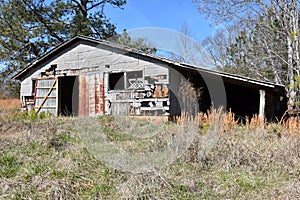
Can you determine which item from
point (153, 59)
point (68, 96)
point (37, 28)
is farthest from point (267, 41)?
point (37, 28)

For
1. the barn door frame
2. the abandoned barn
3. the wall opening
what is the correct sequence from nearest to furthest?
1. the abandoned barn
2. the wall opening
3. the barn door frame

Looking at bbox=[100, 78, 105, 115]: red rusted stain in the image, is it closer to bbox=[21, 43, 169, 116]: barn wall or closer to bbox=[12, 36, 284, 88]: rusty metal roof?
bbox=[21, 43, 169, 116]: barn wall

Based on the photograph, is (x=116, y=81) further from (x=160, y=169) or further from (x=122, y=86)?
(x=160, y=169)

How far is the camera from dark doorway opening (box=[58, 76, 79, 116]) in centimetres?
1231

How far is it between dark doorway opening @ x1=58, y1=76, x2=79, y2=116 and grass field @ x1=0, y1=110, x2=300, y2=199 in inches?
255

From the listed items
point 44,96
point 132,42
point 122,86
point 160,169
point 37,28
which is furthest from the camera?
point 132,42

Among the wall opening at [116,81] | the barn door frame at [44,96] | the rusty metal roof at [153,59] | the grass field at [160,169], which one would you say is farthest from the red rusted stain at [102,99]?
the grass field at [160,169]

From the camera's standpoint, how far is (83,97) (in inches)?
457

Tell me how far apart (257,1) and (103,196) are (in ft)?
38.2

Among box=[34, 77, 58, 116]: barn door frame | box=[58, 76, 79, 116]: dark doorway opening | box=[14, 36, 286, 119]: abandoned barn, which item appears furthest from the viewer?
box=[58, 76, 79, 116]: dark doorway opening

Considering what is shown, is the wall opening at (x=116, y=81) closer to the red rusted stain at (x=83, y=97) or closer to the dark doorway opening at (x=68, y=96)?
the red rusted stain at (x=83, y=97)

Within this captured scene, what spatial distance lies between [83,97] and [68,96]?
2.18 m

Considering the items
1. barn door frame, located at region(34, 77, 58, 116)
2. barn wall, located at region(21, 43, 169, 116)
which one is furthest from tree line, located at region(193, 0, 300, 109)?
barn door frame, located at region(34, 77, 58, 116)

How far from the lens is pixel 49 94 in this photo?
40.1ft
